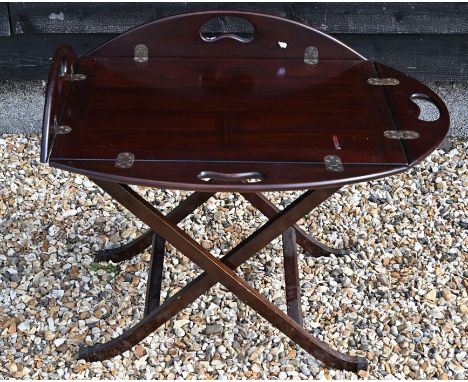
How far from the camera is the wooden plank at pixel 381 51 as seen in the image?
3918 millimetres

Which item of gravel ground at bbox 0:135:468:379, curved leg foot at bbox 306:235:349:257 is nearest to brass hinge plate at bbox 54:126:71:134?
gravel ground at bbox 0:135:468:379

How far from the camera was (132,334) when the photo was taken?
8.77 ft

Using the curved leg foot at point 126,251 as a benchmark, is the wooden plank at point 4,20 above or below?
above

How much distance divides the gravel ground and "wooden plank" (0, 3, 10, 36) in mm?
708

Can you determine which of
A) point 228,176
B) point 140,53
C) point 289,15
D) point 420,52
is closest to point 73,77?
point 140,53

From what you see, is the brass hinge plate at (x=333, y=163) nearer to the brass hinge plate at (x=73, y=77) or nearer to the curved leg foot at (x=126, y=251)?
the brass hinge plate at (x=73, y=77)

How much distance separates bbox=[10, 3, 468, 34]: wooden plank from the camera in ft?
12.2

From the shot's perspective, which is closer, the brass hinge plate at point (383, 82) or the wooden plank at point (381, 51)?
the brass hinge plate at point (383, 82)

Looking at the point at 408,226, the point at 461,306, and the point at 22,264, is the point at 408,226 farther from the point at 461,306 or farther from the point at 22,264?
the point at 22,264

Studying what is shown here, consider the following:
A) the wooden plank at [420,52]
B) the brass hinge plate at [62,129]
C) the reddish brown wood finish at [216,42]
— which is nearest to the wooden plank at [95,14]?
the wooden plank at [420,52]

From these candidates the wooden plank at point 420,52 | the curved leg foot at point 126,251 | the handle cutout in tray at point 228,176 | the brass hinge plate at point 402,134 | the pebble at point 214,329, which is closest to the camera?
the handle cutout in tray at point 228,176

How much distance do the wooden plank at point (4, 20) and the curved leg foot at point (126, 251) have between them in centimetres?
137

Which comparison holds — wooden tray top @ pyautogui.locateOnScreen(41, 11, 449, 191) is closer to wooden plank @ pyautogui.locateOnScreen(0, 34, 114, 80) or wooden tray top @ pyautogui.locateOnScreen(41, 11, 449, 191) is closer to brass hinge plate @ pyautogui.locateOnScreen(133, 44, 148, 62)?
brass hinge plate @ pyautogui.locateOnScreen(133, 44, 148, 62)

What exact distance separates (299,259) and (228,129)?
104 centimetres
